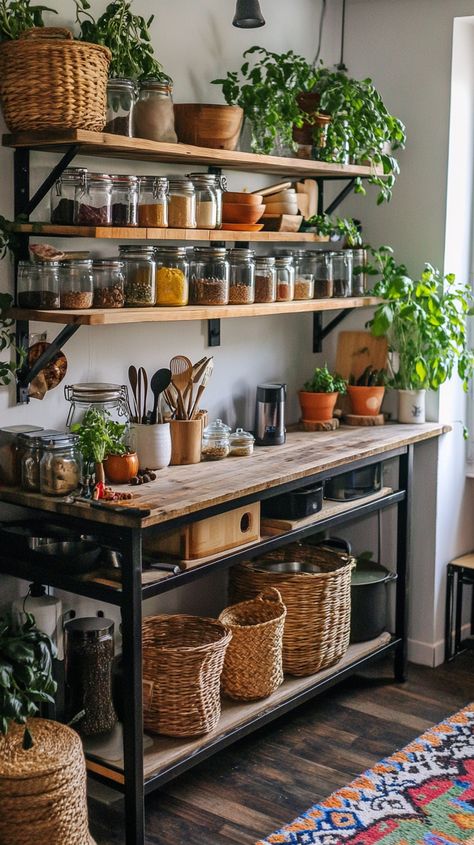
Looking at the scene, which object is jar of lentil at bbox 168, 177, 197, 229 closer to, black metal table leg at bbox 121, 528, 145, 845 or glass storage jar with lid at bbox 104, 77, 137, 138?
glass storage jar with lid at bbox 104, 77, 137, 138

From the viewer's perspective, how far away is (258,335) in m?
3.72

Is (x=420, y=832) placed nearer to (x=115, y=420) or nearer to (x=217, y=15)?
(x=115, y=420)

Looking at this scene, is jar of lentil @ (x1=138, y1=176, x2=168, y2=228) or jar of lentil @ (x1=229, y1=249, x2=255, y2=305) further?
jar of lentil @ (x1=229, y1=249, x2=255, y2=305)

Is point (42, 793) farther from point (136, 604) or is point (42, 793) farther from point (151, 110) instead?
point (151, 110)

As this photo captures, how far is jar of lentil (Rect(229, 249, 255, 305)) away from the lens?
315 cm

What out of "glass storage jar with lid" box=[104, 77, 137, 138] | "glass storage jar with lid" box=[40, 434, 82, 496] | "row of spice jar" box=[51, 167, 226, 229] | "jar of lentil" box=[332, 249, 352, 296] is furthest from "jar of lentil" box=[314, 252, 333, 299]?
"glass storage jar with lid" box=[40, 434, 82, 496]

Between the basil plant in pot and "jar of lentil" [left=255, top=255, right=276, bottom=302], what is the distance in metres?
0.54

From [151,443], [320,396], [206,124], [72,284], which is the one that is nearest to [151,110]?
[206,124]

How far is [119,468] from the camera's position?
286cm

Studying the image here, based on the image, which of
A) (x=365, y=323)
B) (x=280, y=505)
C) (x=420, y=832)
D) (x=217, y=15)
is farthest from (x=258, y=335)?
(x=420, y=832)

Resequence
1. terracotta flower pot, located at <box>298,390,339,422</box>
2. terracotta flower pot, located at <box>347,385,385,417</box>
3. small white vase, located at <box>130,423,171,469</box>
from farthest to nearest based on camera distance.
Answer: terracotta flower pot, located at <box>347,385,385,417</box>, terracotta flower pot, located at <box>298,390,339,422</box>, small white vase, located at <box>130,423,171,469</box>

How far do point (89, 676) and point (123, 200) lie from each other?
4.25 feet

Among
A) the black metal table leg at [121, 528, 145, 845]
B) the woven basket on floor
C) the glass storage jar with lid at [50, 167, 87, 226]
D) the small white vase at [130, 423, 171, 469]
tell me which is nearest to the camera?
the woven basket on floor

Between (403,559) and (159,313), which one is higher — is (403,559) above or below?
below
